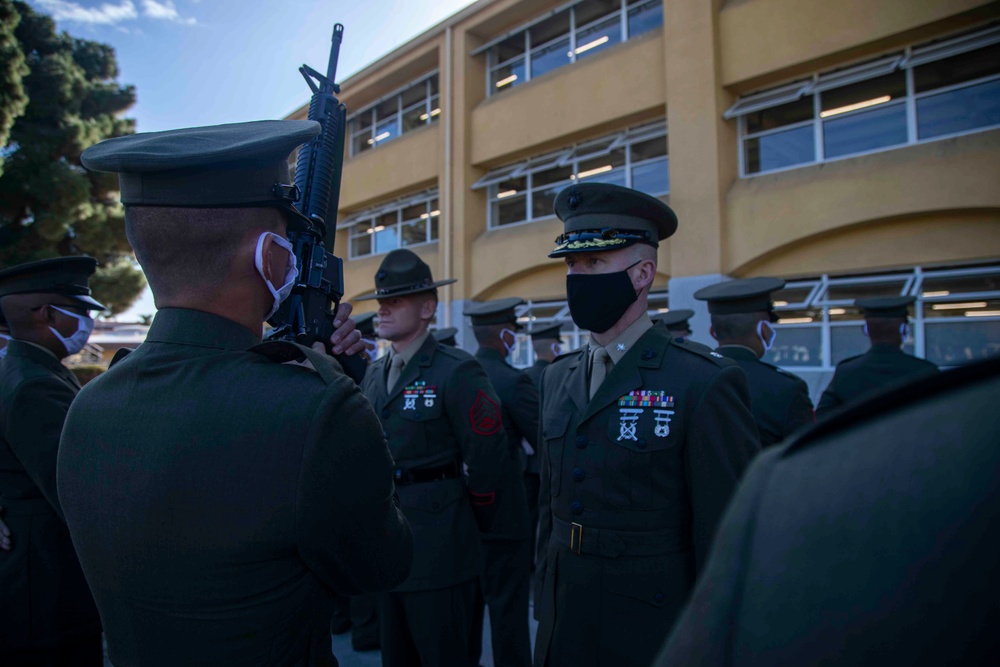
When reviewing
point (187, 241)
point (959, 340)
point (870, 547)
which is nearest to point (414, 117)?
point (959, 340)

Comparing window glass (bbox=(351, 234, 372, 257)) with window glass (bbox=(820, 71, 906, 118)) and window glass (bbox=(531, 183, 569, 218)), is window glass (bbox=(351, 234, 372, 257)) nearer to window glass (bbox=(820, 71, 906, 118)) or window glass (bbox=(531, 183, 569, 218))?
window glass (bbox=(531, 183, 569, 218))

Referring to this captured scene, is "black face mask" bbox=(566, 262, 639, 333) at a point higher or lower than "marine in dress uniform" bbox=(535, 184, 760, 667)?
higher

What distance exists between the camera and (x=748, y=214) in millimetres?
9484

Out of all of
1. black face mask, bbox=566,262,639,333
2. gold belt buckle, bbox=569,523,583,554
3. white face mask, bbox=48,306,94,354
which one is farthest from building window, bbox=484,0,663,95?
gold belt buckle, bbox=569,523,583,554

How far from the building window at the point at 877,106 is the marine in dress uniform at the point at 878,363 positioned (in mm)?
4666

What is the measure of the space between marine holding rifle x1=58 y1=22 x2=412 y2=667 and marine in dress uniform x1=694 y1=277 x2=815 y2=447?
2646 mm

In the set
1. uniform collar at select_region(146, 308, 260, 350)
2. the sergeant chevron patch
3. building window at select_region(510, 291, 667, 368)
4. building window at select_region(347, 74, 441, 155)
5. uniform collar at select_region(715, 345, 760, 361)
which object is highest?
building window at select_region(347, 74, 441, 155)

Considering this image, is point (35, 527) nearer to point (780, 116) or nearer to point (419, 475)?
point (419, 475)

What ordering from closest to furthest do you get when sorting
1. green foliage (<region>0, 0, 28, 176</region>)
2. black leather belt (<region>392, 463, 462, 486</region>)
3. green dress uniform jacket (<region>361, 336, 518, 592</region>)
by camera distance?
green dress uniform jacket (<region>361, 336, 518, 592</region>) → black leather belt (<region>392, 463, 462, 486</region>) → green foliage (<region>0, 0, 28, 176</region>)

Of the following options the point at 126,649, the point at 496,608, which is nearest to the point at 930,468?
the point at 126,649

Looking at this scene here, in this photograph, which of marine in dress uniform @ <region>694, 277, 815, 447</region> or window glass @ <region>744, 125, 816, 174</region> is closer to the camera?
marine in dress uniform @ <region>694, 277, 815, 447</region>

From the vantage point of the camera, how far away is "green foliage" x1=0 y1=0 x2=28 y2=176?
1435 cm

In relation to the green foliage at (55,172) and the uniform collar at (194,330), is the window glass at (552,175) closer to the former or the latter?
the uniform collar at (194,330)

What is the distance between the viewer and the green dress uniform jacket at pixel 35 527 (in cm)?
237
